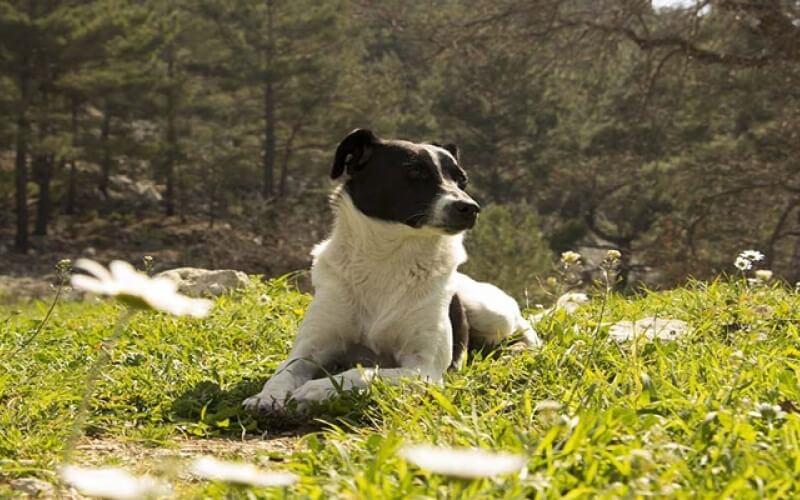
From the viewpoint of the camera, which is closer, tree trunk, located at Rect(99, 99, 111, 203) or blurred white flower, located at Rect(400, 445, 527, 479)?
blurred white flower, located at Rect(400, 445, 527, 479)

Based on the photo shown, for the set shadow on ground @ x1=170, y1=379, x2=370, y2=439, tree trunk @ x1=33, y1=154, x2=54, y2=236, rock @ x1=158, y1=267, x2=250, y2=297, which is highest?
shadow on ground @ x1=170, y1=379, x2=370, y2=439

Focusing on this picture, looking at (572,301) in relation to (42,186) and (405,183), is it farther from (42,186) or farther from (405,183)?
(42,186)

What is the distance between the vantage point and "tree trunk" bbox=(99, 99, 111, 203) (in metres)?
29.6

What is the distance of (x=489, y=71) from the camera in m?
31.4

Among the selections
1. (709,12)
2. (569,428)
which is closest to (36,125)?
(709,12)

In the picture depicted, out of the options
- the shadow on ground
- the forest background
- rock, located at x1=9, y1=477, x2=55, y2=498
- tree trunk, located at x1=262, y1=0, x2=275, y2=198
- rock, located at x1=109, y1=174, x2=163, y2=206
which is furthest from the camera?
rock, located at x1=109, y1=174, x2=163, y2=206

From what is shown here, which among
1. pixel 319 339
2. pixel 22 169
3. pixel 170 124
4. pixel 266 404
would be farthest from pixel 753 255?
pixel 170 124

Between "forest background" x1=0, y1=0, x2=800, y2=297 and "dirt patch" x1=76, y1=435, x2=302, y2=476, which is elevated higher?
"dirt patch" x1=76, y1=435, x2=302, y2=476

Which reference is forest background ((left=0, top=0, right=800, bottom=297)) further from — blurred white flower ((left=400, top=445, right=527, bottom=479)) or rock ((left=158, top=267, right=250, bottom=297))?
blurred white flower ((left=400, top=445, right=527, bottom=479))

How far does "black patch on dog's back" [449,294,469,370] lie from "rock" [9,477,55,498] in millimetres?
2126

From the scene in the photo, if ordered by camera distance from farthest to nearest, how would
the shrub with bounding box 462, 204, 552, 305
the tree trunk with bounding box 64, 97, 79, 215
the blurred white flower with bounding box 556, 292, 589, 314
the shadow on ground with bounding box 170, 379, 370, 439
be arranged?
the tree trunk with bounding box 64, 97, 79, 215 < the shrub with bounding box 462, 204, 552, 305 < the blurred white flower with bounding box 556, 292, 589, 314 < the shadow on ground with bounding box 170, 379, 370, 439

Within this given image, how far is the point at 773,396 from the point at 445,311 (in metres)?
1.59

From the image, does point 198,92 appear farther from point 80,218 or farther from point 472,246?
point 472,246

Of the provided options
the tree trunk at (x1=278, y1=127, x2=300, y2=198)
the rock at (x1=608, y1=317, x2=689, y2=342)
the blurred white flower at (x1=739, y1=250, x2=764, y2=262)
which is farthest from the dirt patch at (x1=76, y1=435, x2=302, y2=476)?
the tree trunk at (x1=278, y1=127, x2=300, y2=198)
